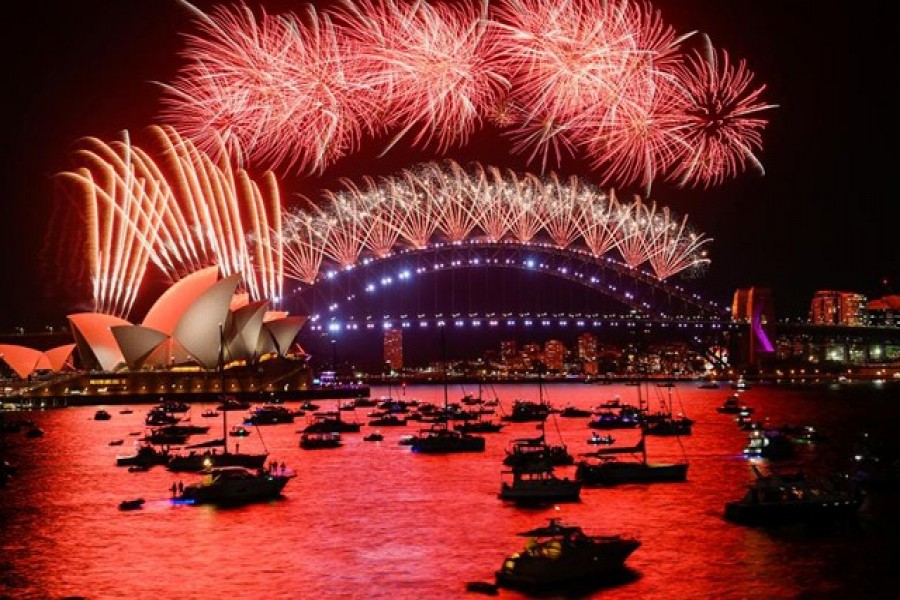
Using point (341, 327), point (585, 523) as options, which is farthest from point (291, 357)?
point (585, 523)

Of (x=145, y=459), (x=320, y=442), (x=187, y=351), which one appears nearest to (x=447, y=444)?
(x=320, y=442)

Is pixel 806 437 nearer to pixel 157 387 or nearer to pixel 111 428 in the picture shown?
pixel 111 428

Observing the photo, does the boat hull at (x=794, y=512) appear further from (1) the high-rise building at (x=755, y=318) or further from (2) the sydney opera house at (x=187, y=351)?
(1) the high-rise building at (x=755, y=318)

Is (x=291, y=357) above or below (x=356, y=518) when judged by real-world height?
above

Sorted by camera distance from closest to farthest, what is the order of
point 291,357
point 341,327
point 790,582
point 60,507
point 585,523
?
point 790,582 < point 585,523 < point 60,507 < point 291,357 < point 341,327

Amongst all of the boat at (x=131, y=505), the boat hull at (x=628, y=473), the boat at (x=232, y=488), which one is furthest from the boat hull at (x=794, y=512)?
the boat at (x=131, y=505)
